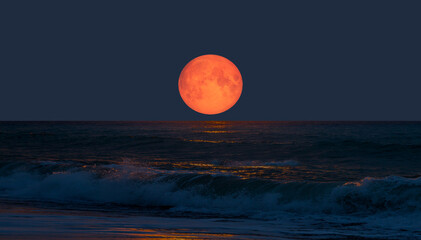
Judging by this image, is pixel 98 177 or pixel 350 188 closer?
pixel 350 188

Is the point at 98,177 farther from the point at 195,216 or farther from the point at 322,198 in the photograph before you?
the point at 322,198

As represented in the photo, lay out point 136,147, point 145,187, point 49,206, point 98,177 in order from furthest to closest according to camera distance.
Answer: point 136,147 < point 98,177 < point 145,187 < point 49,206

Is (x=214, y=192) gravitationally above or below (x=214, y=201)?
above

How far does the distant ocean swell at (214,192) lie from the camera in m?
11.9

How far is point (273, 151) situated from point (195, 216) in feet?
57.2

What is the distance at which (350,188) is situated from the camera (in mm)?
12570

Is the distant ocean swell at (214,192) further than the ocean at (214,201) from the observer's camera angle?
Yes

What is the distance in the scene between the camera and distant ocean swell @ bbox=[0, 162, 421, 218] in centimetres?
1189

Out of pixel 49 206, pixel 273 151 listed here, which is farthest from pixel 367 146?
pixel 49 206

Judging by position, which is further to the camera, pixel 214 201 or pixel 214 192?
pixel 214 192

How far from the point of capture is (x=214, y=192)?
45.0ft

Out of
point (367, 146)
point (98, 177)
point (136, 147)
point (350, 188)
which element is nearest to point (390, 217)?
point (350, 188)

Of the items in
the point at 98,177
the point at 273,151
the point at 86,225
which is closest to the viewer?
the point at 86,225

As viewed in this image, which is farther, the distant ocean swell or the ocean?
the distant ocean swell
